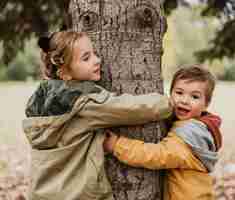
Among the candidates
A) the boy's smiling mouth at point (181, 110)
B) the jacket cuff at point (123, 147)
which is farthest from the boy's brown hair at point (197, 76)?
the jacket cuff at point (123, 147)

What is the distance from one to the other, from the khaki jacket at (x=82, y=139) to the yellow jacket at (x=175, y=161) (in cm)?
12

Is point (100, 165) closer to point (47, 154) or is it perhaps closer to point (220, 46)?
point (47, 154)

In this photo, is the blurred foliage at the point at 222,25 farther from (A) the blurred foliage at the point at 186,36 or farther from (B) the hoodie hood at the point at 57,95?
(A) the blurred foliage at the point at 186,36

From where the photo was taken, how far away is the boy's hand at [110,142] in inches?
117

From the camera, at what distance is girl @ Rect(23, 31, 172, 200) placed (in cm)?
286

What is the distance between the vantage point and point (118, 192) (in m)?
3.11

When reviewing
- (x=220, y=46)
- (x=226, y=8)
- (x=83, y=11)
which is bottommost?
(x=220, y=46)

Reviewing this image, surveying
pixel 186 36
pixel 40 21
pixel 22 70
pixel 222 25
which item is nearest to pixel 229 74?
pixel 186 36

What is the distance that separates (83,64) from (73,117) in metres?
0.27

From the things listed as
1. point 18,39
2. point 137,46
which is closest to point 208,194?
point 137,46

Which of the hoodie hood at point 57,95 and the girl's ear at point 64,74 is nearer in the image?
the hoodie hood at point 57,95

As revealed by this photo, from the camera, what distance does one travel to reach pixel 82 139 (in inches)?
114

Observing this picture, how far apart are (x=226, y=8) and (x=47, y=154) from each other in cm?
563

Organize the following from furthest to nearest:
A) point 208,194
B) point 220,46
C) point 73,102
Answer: point 220,46
point 208,194
point 73,102
